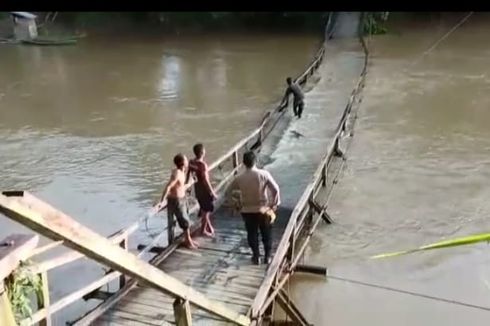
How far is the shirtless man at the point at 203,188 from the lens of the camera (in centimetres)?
789

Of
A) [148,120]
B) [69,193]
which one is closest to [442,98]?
[148,120]

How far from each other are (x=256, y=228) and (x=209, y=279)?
0.74m

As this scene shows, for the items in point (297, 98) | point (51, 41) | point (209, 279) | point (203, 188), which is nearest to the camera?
point (209, 279)

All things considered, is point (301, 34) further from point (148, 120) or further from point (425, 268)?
point (425, 268)

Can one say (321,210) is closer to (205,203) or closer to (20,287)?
(205,203)

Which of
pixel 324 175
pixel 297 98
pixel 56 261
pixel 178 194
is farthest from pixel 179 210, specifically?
pixel 297 98

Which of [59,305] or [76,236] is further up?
[76,236]

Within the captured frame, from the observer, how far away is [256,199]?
279 inches

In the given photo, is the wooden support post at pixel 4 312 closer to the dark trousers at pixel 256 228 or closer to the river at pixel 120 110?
the dark trousers at pixel 256 228

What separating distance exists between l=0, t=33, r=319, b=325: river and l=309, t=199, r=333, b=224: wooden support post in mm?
2812

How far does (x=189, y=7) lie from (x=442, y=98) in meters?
19.3

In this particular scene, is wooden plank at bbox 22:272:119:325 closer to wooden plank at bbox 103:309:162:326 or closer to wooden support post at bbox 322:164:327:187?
wooden plank at bbox 103:309:162:326

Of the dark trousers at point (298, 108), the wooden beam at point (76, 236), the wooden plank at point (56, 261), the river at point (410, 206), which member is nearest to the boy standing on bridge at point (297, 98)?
the dark trousers at point (298, 108)

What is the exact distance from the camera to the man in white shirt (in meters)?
7.01
